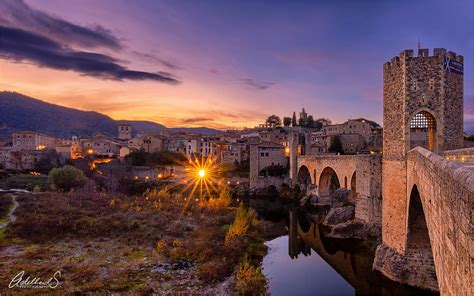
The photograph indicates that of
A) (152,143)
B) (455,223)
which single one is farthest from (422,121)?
(152,143)

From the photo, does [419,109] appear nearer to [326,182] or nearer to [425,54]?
[425,54]

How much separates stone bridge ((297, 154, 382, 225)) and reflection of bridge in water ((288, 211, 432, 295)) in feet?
8.30

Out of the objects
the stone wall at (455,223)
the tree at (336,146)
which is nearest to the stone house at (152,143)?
the tree at (336,146)

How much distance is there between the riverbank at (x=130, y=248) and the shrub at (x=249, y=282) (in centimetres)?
5

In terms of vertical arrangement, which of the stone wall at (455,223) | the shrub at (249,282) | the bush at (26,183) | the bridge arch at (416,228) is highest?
the stone wall at (455,223)

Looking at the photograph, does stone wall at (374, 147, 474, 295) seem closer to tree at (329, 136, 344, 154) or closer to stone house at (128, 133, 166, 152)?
tree at (329, 136, 344, 154)

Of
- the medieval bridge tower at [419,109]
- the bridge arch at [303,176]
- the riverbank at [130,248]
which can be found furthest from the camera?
the bridge arch at [303,176]

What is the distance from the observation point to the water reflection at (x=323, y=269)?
606 inches

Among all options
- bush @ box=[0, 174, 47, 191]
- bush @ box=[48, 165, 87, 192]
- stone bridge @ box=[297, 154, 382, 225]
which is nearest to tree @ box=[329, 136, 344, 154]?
stone bridge @ box=[297, 154, 382, 225]

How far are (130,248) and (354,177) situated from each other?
1985 cm

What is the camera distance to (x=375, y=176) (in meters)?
19.4

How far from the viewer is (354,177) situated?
2847 cm

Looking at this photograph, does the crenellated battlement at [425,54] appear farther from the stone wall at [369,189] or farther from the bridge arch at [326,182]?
the bridge arch at [326,182]

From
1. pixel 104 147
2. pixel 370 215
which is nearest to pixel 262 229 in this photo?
pixel 370 215
